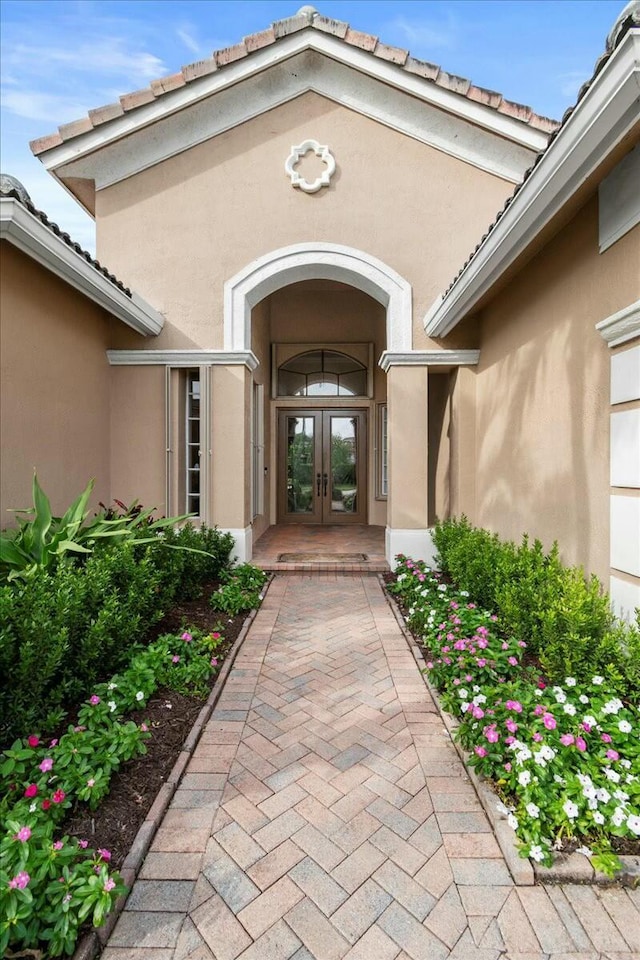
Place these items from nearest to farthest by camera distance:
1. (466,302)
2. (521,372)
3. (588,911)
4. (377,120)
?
(588,911) < (521,372) < (466,302) < (377,120)

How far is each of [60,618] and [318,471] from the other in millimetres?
8079

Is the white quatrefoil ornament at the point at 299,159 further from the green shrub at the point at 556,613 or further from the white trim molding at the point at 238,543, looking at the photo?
the green shrub at the point at 556,613

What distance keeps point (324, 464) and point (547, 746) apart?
856 centimetres

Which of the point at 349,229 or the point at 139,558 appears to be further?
the point at 349,229

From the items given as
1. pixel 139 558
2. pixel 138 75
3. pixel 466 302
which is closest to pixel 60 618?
pixel 139 558

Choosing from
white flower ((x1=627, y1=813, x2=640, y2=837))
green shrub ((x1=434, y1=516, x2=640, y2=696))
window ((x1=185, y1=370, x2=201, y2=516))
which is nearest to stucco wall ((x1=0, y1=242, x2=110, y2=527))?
window ((x1=185, y1=370, x2=201, y2=516))

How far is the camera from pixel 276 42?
599 centimetres

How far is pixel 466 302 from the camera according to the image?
5219 millimetres

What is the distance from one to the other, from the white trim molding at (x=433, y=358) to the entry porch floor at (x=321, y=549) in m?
2.83

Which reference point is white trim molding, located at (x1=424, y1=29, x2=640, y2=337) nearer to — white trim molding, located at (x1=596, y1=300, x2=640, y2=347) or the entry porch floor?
white trim molding, located at (x1=596, y1=300, x2=640, y2=347)

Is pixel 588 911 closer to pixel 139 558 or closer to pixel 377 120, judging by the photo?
pixel 139 558

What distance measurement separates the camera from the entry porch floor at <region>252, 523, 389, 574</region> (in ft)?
20.9

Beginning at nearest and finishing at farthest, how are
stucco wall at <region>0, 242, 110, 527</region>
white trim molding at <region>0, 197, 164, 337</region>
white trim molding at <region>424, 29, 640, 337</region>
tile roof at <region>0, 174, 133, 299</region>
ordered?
white trim molding at <region>424, 29, 640, 337</region>, tile roof at <region>0, 174, 133, 299</region>, white trim molding at <region>0, 197, 164, 337</region>, stucco wall at <region>0, 242, 110, 527</region>

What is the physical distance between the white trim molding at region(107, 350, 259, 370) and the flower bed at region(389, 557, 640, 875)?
473cm
